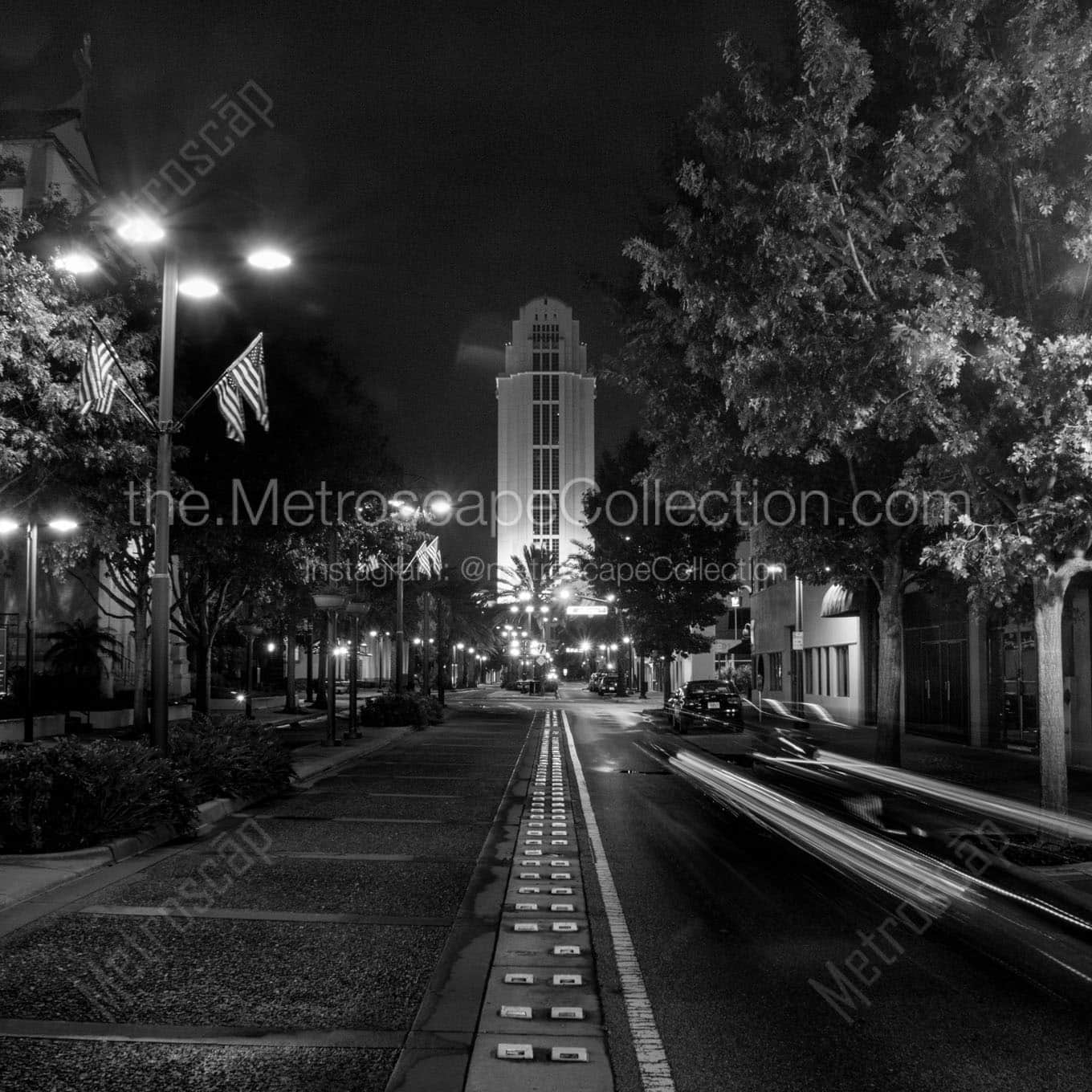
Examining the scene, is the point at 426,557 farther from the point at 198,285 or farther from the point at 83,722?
the point at 198,285

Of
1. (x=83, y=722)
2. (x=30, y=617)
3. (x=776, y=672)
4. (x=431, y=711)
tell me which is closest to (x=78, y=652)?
A: (x=83, y=722)

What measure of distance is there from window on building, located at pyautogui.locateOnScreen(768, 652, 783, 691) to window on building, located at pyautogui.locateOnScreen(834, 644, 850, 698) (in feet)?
37.6

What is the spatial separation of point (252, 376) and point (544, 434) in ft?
441

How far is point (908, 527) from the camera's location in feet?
62.5

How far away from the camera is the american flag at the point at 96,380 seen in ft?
44.7

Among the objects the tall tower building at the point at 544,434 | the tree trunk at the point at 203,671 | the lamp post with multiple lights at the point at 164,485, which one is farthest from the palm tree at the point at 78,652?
the tall tower building at the point at 544,434

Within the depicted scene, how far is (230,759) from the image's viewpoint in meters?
14.7

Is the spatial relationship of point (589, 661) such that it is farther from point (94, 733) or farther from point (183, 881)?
point (183, 881)

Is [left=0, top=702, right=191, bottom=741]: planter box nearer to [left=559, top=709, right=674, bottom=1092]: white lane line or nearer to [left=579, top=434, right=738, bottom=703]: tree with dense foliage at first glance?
[left=559, top=709, right=674, bottom=1092]: white lane line

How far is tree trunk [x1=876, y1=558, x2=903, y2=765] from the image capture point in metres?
19.3

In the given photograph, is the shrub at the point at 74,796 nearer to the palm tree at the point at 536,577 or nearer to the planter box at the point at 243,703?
the planter box at the point at 243,703

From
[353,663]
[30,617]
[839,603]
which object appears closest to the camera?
[30,617]

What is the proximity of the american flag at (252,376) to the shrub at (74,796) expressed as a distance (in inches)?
207

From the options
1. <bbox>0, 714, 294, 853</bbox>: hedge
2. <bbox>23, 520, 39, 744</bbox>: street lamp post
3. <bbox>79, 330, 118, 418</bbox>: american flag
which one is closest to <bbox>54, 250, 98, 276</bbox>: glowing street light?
<bbox>79, 330, 118, 418</bbox>: american flag
